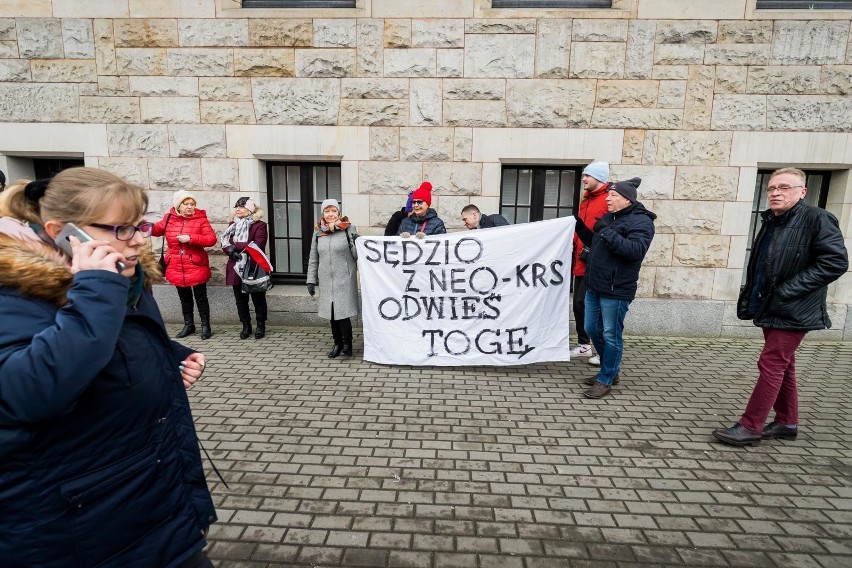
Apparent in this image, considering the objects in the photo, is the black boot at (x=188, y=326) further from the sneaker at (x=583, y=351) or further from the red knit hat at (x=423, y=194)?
the sneaker at (x=583, y=351)

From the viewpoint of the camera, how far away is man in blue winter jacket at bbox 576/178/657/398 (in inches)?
177

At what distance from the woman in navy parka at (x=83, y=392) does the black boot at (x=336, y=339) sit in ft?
14.1

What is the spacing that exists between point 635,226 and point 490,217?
200cm

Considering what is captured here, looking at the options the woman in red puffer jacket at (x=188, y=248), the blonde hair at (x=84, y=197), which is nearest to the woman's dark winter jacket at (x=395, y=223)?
the woman in red puffer jacket at (x=188, y=248)

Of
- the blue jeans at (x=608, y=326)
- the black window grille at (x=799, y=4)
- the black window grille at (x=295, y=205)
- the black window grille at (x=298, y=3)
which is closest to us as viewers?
the blue jeans at (x=608, y=326)

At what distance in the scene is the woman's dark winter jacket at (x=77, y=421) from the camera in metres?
1.23

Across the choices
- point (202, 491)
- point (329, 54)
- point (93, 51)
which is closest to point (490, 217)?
point (329, 54)

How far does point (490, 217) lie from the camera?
614cm

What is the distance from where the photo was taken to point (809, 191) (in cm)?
702

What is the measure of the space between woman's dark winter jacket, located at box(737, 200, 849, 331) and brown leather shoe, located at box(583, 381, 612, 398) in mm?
1512

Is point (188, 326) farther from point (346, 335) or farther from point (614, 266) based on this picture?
point (614, 266)

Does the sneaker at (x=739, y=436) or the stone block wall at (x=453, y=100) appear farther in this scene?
the stone block wall at (x=453, y=100)

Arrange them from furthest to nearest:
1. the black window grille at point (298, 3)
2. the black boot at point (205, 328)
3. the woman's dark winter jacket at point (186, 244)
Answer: the black window grille at point (298, 3) → the black boot at point (205, 328) → the woman's dark winter jacket at point (186, 244)

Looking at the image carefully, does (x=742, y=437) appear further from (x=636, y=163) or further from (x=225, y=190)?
(x=225, y=190)
